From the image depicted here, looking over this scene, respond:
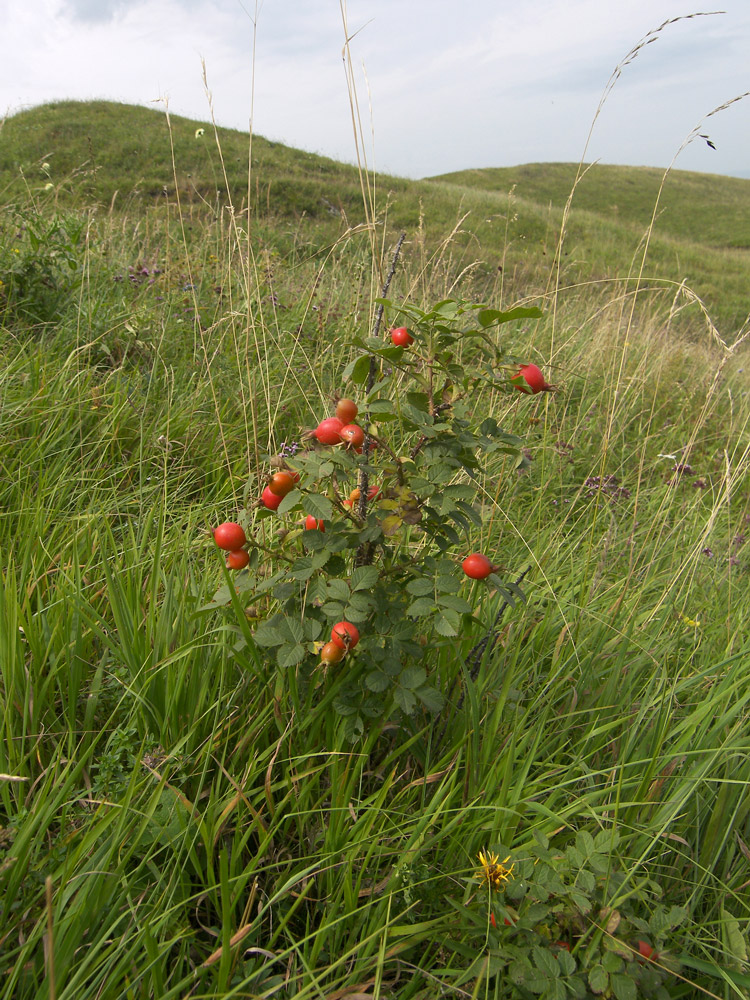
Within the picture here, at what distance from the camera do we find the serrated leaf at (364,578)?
3.39ft

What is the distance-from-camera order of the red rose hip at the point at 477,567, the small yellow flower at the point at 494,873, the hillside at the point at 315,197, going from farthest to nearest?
the hillside at the point at 315,197 → the red rose hip at the point at 477,567 → the small yellow flower at the point at 494,873

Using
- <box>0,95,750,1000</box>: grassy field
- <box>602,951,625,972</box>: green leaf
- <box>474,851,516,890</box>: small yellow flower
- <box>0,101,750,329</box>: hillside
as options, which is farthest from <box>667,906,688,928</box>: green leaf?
<box>0,101,750,329</box>: hillside

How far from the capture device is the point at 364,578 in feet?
3.43

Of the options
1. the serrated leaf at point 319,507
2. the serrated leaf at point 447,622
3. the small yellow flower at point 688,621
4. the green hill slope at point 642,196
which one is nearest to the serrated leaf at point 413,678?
the serrated leaf at point 447,622

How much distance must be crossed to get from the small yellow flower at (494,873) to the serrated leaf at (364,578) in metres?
0.47

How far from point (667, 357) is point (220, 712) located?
15.0 feet

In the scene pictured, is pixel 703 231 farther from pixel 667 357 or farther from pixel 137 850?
pixel 137 850

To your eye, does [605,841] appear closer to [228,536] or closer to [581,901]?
[581,901]

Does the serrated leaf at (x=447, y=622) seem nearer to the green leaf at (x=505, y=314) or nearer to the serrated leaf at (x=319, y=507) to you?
the serrated leaf at (x=319, y=507)

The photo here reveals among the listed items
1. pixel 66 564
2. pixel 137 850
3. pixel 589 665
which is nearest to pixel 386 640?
pixel 137 850

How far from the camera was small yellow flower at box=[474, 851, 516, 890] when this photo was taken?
95cm

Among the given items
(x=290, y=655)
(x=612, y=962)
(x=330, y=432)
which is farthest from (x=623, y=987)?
(x=330, y=432)

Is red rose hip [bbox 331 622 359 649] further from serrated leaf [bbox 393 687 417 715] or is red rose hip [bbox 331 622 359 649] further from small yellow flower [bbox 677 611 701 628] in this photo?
small yellow flower [bbox 677 611 701 628]

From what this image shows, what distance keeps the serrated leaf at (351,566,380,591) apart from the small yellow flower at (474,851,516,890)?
1.55 ft
